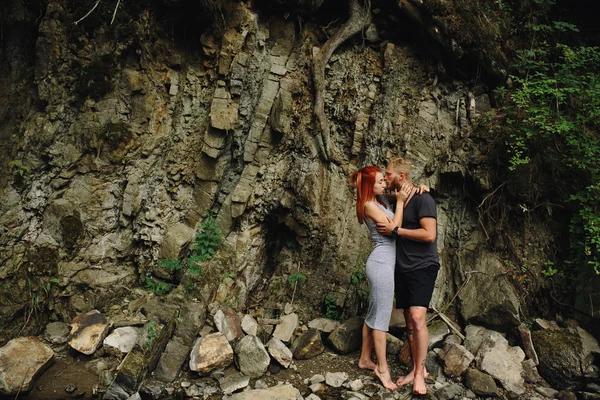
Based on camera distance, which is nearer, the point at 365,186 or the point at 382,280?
the point at 382,280

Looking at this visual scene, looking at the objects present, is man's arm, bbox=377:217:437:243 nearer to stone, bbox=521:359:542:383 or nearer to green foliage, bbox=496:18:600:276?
stone, bbox=521:359:542:383

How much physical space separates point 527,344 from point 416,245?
6.46ft

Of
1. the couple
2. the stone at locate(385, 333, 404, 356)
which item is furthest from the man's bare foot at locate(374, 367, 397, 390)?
the stone at locate(385, 333, 404, 356)

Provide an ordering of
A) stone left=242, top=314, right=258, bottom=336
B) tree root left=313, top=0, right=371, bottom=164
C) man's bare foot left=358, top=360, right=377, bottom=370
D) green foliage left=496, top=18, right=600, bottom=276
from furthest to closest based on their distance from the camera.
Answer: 1. tree root left=313, top=0, right=371, bottom=164
2. green foliage left=496, top=18, right=600, bottom=276
3. stone left=242, top=314, right=258, bottom=336
4. man's bare foot left=358, top=360, right=377, bottom=370

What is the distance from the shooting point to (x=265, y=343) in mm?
4746

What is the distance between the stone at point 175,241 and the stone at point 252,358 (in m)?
1.97

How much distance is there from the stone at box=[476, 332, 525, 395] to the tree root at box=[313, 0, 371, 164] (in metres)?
3.20

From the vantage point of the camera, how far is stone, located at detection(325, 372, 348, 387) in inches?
163

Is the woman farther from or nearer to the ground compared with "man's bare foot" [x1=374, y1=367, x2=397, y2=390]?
farther from the ground

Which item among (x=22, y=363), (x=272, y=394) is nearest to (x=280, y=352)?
(x=272, y=394)

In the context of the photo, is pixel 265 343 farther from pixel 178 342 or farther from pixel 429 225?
pixel 429 225

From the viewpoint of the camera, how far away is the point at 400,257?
13.6ft

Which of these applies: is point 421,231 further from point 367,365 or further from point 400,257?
point 367,365

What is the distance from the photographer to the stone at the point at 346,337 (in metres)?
4.72
